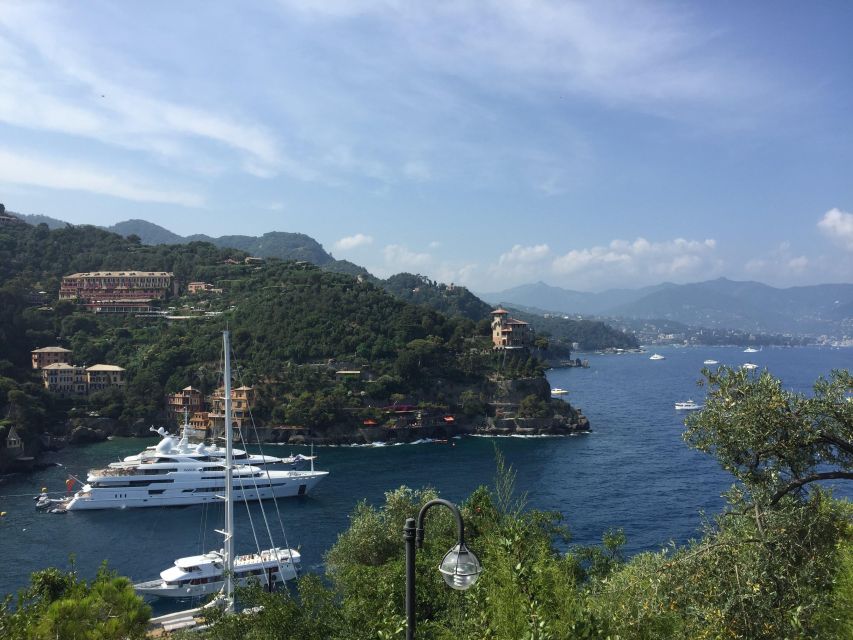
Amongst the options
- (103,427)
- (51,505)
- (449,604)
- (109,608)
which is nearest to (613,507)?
(449,604)

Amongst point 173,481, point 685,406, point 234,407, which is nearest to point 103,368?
point 234,407

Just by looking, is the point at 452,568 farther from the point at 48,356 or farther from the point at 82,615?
the point at 48,356

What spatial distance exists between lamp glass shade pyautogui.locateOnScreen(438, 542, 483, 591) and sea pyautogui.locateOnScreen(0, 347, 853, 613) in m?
13.5

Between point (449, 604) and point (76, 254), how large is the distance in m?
83.3

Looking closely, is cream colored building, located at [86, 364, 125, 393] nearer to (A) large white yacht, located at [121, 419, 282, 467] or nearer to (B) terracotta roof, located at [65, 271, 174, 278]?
Answer: (B) terracotta roof, located at [65, 271, 174, 278]

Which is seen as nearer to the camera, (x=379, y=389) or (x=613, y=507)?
(x=613, y=507)

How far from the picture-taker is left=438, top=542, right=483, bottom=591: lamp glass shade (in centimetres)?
437

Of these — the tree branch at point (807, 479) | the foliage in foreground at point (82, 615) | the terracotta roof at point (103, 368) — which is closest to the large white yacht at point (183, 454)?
the terracotta roof at point (103, 368)

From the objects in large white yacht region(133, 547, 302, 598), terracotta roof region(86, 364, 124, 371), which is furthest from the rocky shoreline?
large white yacht region(133, 547, 302, 598)

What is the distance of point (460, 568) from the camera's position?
4434 mm

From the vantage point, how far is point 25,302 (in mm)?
62062

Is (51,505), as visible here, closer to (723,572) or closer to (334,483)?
(334,483)

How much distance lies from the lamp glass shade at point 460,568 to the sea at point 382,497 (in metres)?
13.5

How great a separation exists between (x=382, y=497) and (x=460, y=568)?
99.3ft
